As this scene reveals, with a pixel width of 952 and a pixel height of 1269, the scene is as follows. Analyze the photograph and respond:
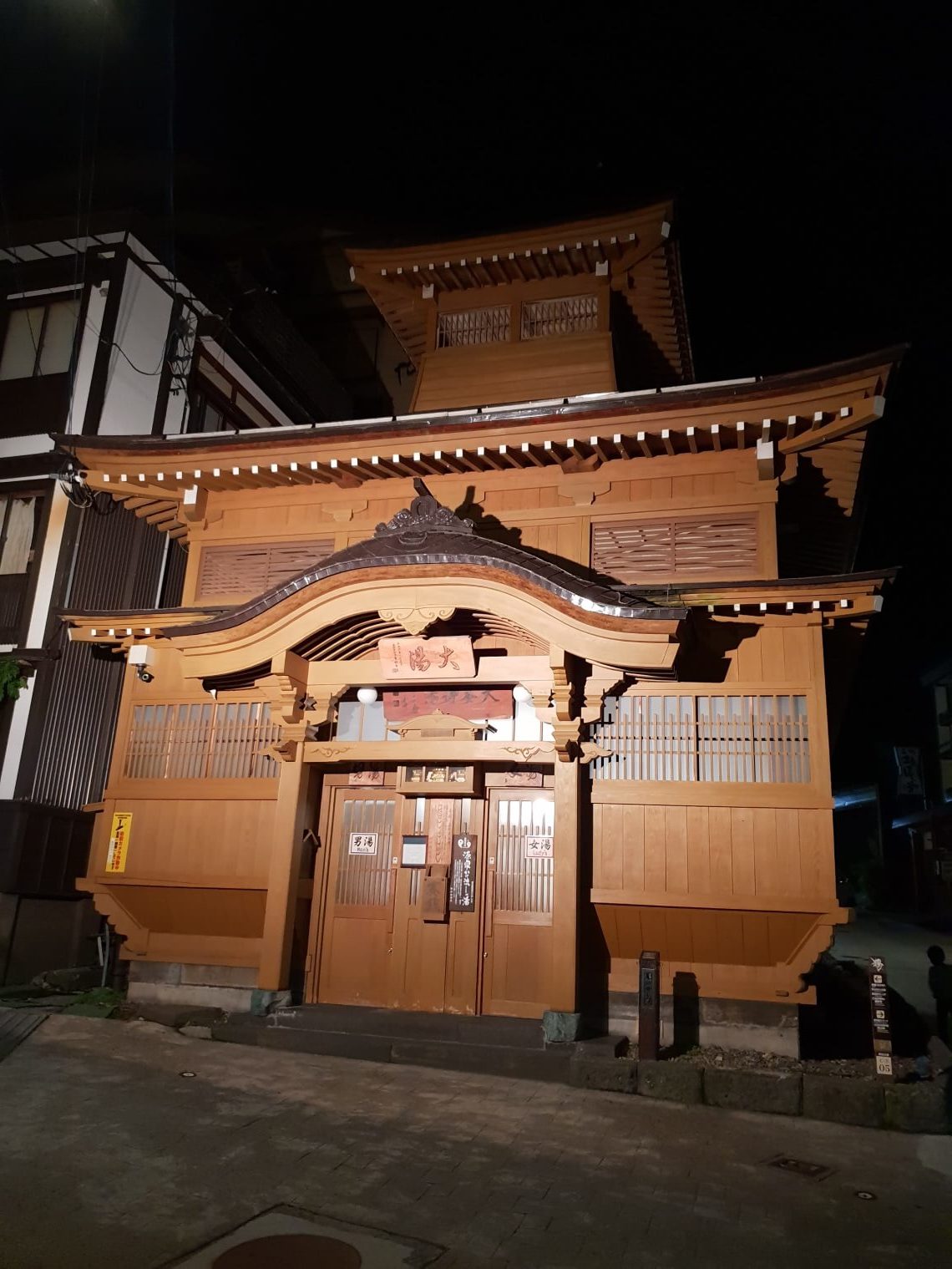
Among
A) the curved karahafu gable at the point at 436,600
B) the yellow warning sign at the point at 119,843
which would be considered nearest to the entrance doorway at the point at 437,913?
the curved karahafu gable at the point at 436,600

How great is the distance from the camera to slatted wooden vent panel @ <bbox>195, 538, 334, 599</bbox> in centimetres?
1245

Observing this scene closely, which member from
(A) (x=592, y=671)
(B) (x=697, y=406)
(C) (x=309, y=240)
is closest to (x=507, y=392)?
(B) (x=697, y=406)

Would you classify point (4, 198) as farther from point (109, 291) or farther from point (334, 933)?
point (334, 933)

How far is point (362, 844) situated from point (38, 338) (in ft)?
43.1

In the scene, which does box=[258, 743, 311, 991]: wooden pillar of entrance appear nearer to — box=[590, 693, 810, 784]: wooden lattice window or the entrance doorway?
the entrance doorway

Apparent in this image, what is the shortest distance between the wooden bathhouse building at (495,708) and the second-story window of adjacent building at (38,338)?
565cm

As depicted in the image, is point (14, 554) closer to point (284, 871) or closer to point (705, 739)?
point (284, 871)

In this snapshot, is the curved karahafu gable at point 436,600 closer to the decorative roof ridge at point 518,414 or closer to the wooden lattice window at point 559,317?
the decorative roof ridge at point 518,414

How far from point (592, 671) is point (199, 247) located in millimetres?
15061

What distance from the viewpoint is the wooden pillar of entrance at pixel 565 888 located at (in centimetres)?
920

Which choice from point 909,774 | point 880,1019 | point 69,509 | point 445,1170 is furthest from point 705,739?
point 909,774

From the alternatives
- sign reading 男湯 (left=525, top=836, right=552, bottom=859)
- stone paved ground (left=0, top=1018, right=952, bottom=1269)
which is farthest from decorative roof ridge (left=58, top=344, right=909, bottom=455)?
stone paved ground (left=0, top=1018, right=952, bottom=1269)

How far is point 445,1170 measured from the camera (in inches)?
233

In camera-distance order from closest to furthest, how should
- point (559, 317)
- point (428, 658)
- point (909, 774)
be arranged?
point (428, 658) < point (559, 317) < point (909, 774)
